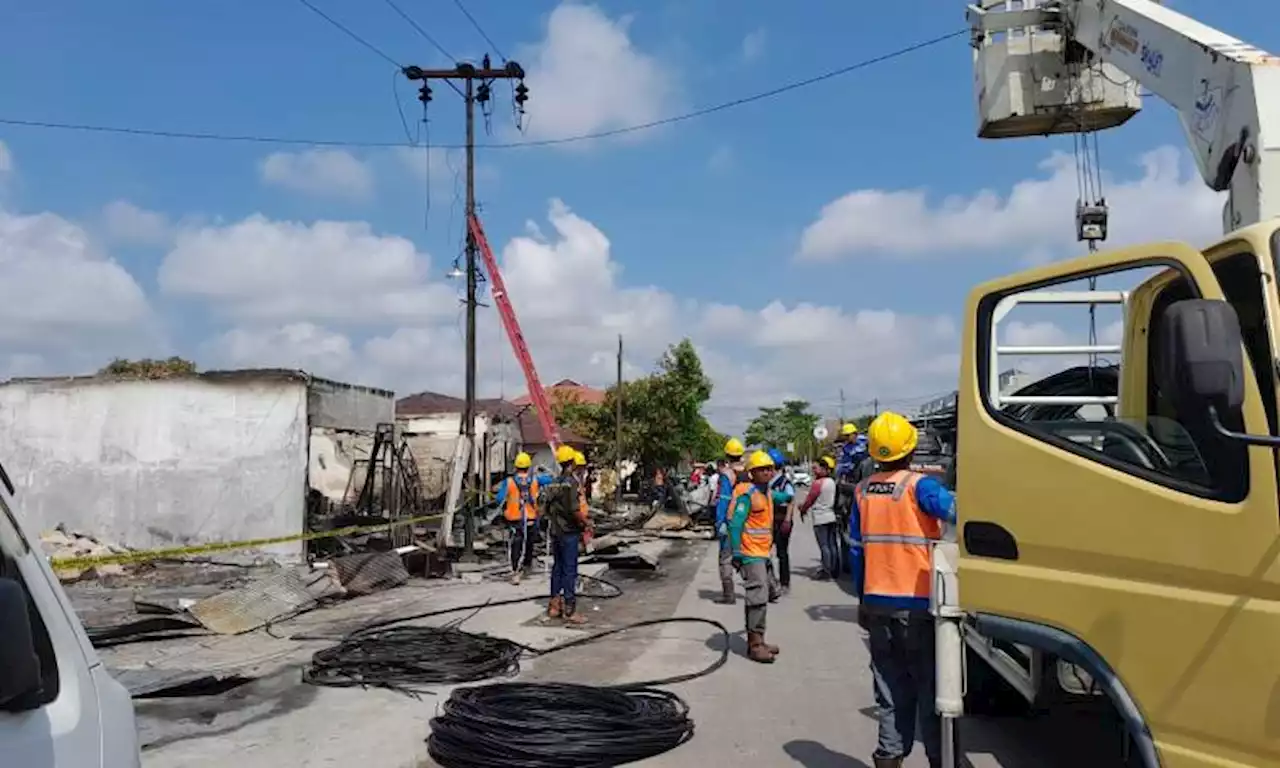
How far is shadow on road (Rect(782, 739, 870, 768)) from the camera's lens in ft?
19.8

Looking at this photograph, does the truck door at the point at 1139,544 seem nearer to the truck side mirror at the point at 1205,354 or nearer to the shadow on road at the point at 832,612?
the truck side mirror at the point at 1205,354

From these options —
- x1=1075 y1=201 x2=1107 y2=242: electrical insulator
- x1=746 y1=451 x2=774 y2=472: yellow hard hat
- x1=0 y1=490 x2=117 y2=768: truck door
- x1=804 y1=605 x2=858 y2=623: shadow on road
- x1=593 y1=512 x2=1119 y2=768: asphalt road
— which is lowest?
x1=804 y1=605 x2=858 y2=623: shadow on road

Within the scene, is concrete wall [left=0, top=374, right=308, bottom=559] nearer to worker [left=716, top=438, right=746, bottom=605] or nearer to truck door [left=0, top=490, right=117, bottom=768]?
worker [left=716, top=438, right=746, bottom=605]

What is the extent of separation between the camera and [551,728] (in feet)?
20.2

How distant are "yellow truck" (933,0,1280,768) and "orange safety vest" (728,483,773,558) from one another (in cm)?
409

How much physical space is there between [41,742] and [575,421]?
45923 millimetres

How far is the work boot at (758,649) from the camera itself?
905 centimetres

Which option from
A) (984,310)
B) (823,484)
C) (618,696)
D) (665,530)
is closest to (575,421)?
(665,530)

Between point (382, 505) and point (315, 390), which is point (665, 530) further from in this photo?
point (315, 390)

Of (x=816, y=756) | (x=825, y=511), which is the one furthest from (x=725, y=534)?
(x=816, y=756)

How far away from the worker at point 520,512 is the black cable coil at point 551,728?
8.34 meters

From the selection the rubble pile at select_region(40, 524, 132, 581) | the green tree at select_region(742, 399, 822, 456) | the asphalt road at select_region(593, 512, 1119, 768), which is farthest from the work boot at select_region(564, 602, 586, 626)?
the green tree at select_region(742, 399, 822, 456)

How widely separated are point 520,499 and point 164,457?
719 centimetres

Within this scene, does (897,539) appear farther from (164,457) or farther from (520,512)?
(164,457)
